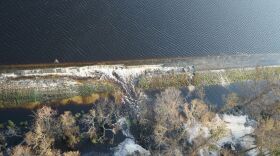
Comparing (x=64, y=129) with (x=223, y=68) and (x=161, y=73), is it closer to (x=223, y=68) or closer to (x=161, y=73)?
(x=161, y=73)

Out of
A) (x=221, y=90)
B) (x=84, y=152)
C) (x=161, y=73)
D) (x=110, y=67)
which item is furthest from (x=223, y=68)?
(x=84, y=152)

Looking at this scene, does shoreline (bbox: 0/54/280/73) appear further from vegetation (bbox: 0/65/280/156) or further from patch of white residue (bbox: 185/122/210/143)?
patch of white residue (bbox: 185/122/210/143)

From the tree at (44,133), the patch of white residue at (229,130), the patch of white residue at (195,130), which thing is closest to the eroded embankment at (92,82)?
the tree at (44,133)

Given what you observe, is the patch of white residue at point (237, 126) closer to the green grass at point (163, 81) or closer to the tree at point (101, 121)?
the green grass at point (163, 81)

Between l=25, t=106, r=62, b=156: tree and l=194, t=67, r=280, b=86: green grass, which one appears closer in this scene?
l=25, t=106, r=62, b=156: tree

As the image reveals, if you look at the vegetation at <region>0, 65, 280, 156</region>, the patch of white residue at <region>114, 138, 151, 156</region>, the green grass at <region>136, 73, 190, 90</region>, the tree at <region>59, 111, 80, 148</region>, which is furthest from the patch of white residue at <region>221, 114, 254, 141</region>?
the tree at <region>59, 111, 80, 148</region>

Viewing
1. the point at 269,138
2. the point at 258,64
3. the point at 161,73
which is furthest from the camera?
the point at 258,64
